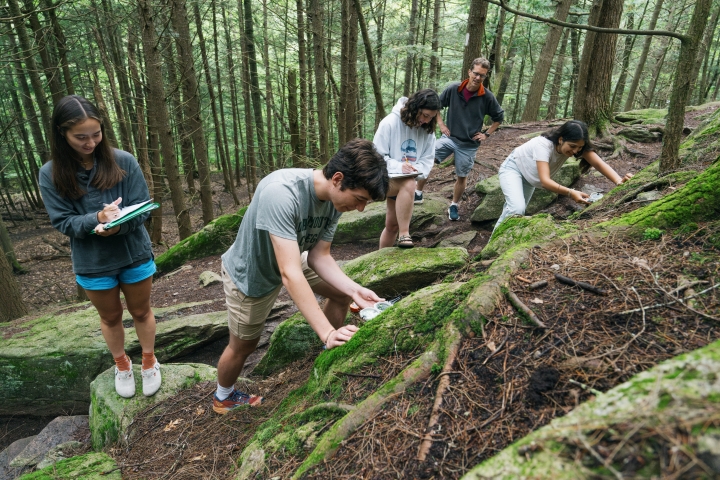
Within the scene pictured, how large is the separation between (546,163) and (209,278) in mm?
6311

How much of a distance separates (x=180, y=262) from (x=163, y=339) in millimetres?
4512

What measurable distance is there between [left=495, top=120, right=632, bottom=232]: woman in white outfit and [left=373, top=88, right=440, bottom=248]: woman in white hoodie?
116cm

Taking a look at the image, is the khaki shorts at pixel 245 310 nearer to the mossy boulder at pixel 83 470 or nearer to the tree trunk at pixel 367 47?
the mossy boulder at pixel 83 470

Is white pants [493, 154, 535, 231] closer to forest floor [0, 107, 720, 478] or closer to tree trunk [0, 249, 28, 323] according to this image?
forest floor [0, 107, 720, 478]

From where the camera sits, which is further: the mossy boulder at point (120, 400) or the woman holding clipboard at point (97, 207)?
the mossy boulder at point (120, 400)

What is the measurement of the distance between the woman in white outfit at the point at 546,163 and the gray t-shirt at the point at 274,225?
276cm

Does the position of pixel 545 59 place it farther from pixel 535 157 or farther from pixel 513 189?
pixel 513 189

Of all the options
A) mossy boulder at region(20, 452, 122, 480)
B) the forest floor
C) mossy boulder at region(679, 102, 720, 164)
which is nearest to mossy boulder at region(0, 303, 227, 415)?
the forest floor

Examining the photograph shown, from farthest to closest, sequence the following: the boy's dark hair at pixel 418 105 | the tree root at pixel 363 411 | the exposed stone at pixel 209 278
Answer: the exposed stone at pixel 209 278
the boy's dark hair at pixel 418 105
the tree root at pixel 363 411

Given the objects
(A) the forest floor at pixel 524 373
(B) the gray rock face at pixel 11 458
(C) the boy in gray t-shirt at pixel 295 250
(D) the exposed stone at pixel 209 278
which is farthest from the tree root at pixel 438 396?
(D) the exposed stone at pixel 209 278

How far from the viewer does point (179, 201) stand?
9.49 m

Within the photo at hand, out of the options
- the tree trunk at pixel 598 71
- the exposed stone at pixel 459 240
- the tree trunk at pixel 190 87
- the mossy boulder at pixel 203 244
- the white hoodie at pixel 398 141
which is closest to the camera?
the white hoodie at pixel 398 141

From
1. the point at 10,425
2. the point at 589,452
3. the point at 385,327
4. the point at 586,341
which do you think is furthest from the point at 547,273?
the point at 10,425

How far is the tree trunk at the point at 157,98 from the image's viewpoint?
739 centimetres
